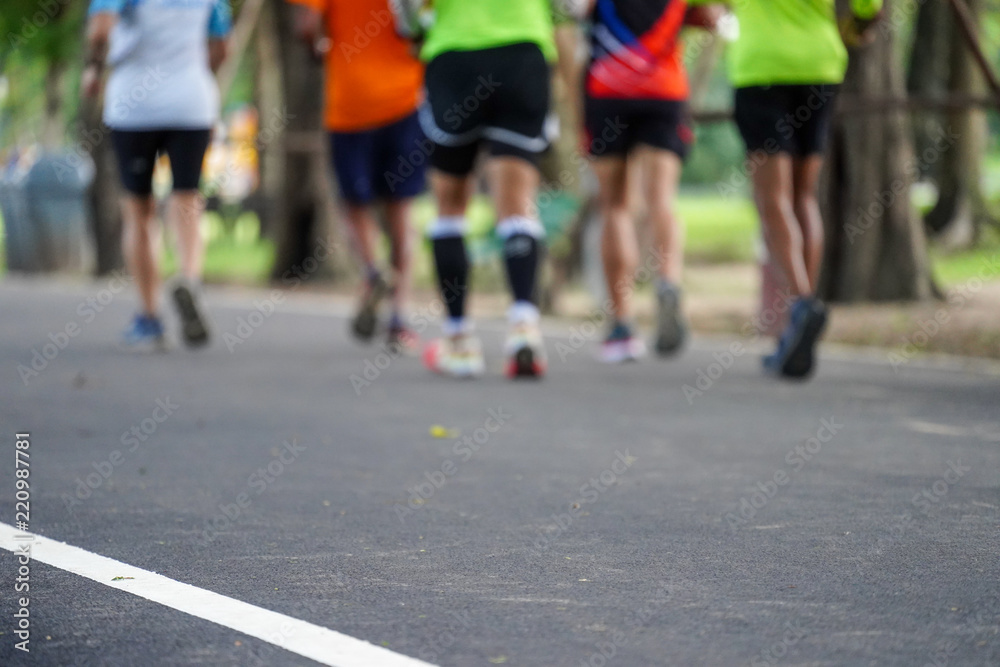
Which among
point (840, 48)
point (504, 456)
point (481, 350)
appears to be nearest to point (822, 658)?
point (504, 456)

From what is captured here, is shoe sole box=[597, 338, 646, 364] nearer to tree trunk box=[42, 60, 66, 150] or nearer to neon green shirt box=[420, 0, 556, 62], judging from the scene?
neon green shirt box=[420, 0, 556, 62]

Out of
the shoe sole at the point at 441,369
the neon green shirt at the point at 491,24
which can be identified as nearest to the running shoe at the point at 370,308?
the shoe sole at the point at 441,369

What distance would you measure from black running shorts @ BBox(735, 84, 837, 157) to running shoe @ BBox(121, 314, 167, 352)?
129 inches

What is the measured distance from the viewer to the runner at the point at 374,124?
8.45 m

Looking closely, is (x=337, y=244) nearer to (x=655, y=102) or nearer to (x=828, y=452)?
(x=655, y=102)

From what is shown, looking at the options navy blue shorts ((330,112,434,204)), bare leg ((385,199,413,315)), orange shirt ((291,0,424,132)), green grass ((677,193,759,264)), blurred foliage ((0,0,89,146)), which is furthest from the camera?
blurred foliage ((0,0,89,146))

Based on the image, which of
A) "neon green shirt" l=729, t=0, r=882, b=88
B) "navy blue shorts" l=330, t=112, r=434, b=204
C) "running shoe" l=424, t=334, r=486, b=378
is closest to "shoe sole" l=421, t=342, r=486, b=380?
"running shoe" l=424, t=334, r=486, b=378

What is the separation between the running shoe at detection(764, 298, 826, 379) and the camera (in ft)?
21.8

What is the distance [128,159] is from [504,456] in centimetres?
422

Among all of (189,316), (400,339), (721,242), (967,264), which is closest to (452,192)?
(400,339)

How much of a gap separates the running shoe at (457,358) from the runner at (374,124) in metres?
1.05

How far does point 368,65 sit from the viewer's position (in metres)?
8.44

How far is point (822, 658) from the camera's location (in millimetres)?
2834

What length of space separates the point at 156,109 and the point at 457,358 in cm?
229
